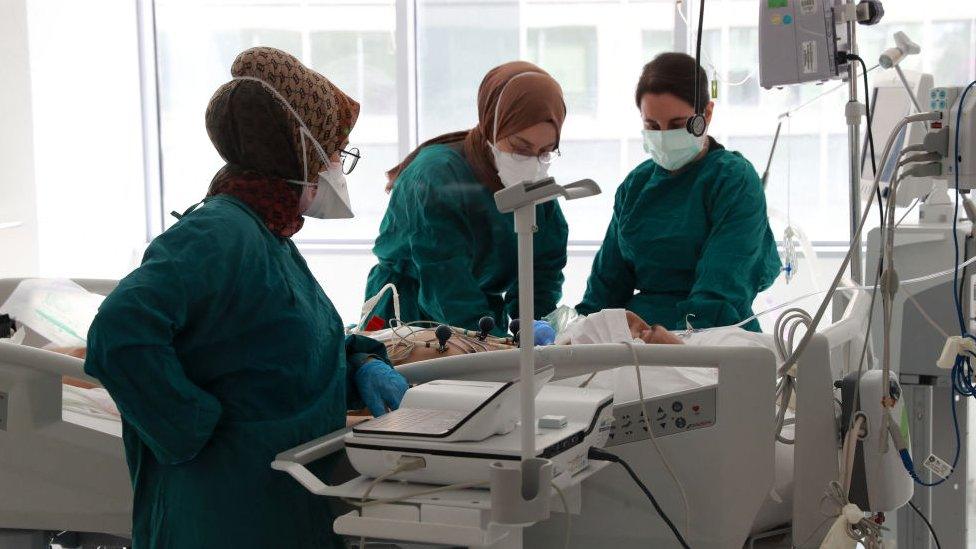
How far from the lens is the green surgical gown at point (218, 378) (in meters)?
1.44

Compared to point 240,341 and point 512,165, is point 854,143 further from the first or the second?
point 240,341

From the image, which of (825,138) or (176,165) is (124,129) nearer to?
(176,165)

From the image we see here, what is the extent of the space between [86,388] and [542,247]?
4.44 feet

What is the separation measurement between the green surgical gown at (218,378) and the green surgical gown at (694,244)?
1320mm

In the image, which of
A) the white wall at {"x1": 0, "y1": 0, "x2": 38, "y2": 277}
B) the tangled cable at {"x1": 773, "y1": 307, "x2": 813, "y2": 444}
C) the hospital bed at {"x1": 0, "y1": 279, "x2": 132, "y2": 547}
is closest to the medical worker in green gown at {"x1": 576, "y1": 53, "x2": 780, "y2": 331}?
Answer: the tangled cable at {"x1": 773, "y1": 307, "x2": 813, "y2": 444}

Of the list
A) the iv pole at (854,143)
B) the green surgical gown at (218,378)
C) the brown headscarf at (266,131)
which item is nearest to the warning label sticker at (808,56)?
the iv pole at (854,143)

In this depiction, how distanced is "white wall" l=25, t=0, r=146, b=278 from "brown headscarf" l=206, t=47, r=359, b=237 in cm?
352

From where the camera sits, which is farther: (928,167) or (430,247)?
(430,247)

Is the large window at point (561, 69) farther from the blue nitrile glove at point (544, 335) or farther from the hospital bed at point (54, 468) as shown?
the hospital bed at point (54, 468)

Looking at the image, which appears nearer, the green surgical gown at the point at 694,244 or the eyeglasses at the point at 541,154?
the green surgical gown at the point at 694,244

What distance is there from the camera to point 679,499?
1819 millimetres

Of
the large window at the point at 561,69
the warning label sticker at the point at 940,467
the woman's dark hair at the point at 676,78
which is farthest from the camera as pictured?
the large window at the point at 561,69

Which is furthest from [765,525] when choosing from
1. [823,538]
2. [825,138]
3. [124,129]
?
[124,129]

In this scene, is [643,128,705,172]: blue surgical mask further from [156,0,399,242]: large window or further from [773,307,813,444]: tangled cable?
[156,0,399,242]: large window
